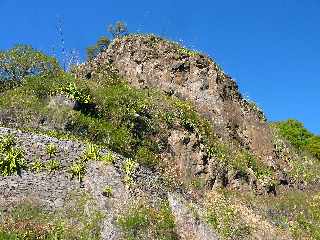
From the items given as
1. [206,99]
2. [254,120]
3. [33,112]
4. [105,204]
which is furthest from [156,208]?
[254,120]

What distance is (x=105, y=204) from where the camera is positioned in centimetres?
3108

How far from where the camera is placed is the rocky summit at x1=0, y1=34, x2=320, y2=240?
30641 mm

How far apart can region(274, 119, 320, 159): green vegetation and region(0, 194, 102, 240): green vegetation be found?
5773 centimetres

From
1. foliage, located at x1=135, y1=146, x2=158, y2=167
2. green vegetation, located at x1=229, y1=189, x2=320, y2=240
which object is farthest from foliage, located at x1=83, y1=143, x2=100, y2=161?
green vegetation, located at x1=229, y1=189, x2=320, y2=240

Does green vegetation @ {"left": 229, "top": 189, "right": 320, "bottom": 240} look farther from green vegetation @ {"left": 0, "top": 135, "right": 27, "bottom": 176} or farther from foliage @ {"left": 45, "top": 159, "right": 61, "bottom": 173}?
green vegetation @ {"left": 0, "top": 135, "right": 27, "bottom": 176}

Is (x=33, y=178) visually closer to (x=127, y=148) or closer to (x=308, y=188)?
(x=127, y=148)

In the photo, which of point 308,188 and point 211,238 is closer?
point 211,238

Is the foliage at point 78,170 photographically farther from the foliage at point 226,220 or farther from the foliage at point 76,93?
the foliage at point 226,220

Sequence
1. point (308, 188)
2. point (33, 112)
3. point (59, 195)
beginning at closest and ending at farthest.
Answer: point (59, 195), point (33, 112), point (308, 188)

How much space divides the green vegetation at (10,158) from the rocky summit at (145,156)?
0.23 feet

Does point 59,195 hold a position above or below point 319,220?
below

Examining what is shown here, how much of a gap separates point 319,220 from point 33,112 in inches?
841

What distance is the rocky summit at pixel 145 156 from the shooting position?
30.6 meters

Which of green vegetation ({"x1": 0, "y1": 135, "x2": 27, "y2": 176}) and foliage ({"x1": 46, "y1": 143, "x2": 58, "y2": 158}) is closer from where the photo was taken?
green vegetation ({"x1": 0, "y1": 135, "x2": 27, "y2": 176})
